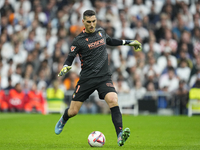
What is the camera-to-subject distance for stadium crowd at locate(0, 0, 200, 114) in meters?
15.7

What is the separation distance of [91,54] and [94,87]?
61 centimetres

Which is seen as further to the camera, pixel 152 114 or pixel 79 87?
pixel 152 114

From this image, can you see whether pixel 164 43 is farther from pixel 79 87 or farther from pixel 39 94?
pixel 79 87

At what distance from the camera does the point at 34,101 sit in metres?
16.8

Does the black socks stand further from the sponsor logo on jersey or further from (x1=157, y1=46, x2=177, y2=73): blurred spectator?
(x1=157, y1=46, x2=177, y2=73): blurred spectator

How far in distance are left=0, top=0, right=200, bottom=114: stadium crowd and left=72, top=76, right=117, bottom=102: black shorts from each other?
863 centimetres

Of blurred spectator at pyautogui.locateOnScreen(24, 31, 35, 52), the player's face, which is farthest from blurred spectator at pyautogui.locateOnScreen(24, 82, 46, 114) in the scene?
the player's face

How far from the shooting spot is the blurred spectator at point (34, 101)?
54.7ft

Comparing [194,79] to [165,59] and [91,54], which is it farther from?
[91,54]

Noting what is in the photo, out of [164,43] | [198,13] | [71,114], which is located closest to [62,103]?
[164,43]

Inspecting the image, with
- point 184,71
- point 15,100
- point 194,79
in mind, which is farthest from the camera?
point 15,100

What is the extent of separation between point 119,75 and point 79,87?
28.9 ft

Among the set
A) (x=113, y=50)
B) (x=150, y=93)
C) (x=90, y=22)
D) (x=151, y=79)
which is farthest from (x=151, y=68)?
(x=90, y=22)

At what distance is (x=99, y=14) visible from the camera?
18172mm
